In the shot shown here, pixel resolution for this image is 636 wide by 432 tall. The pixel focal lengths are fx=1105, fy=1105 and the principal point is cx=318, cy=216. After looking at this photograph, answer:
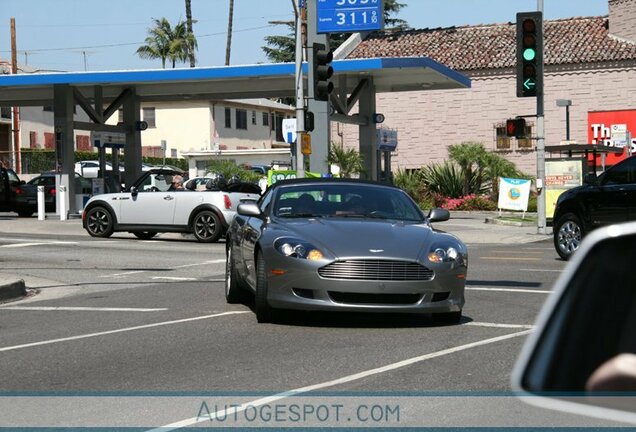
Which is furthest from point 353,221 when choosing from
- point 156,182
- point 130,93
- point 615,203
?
point 130,93

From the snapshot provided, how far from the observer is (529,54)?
79.2 ft

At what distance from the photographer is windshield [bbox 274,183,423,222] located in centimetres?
1198

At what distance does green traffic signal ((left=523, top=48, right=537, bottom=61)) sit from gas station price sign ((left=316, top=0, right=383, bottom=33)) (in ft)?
21.4

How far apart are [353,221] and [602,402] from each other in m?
9.49

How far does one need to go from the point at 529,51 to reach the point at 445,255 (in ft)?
46.6

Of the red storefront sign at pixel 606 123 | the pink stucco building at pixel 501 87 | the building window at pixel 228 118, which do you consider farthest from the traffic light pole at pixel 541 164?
the building window at pixel 228 118

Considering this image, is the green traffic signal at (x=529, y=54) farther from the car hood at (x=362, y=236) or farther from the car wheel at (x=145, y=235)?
the car hood at (x=362, y=236)

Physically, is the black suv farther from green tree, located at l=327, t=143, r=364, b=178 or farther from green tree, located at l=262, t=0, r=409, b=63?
green tree, located at l=262, t=0, r=409, b=63

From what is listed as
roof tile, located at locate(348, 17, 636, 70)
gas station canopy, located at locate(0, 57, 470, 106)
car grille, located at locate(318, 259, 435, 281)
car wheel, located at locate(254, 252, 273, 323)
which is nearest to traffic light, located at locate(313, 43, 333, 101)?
gas station canopy, located at locate(0, 57, 470, 106)

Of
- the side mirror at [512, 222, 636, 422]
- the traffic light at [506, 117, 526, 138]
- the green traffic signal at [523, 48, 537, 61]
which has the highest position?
the green traffic signal at [523, 48, 537, 61]

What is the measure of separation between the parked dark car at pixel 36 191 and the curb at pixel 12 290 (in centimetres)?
2252

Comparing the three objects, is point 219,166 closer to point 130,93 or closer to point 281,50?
point 130,93

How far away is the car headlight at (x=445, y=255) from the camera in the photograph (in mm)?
10803

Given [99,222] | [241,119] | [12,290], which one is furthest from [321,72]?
[241,119]
